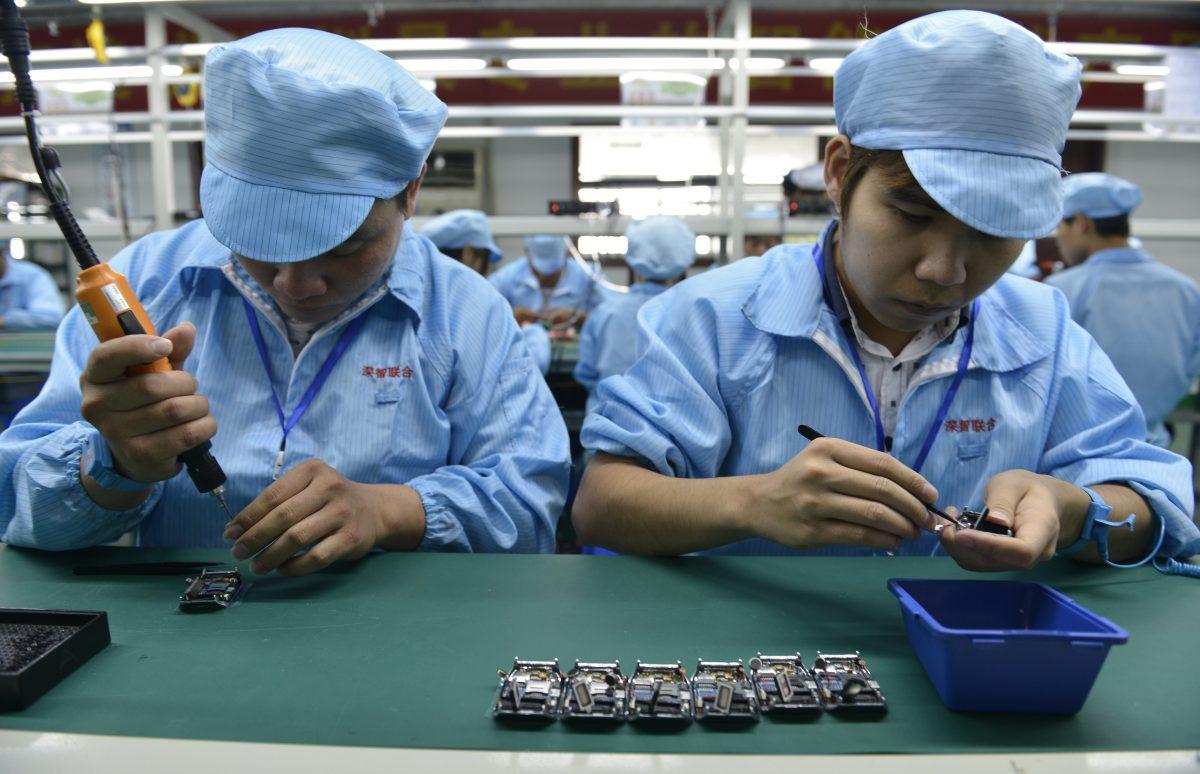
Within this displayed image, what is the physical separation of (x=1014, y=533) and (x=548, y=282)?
5.29m

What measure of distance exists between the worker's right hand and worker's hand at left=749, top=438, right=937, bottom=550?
70cm

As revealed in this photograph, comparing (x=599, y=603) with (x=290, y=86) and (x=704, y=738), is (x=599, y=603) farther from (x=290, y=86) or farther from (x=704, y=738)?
(x=290, y=86)

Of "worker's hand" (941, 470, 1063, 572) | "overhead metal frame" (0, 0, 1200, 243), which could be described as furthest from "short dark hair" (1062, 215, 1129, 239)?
"worker's hand" (941, 470, 1063, 572)

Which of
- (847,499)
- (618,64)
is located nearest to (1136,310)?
(618,64)

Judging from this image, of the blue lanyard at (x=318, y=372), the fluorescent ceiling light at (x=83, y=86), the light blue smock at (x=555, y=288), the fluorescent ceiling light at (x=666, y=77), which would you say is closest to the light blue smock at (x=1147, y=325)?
the fluorescent ceiling light at (x=666, y=77)

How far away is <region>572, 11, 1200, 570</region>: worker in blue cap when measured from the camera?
916 mm

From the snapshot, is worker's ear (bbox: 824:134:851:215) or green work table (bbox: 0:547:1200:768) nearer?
green work table (bbox: 0:547:1200:768)

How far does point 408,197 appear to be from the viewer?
1149 millimetres

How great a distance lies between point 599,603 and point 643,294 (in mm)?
3134

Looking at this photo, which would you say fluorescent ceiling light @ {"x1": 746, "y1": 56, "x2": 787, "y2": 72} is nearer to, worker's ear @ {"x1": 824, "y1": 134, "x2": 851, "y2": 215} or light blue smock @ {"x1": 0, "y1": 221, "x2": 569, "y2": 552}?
worker's ear @ {"x1": 824, "y1": 134, "x2": 851, "y2": 215}

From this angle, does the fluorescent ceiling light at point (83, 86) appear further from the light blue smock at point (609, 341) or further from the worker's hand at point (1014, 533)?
the worker's hand at point (1014, 533)

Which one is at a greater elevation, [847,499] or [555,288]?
[847,499]

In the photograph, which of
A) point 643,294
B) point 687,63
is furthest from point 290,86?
point 643,294

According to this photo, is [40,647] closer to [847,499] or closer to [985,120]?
[847,499]
